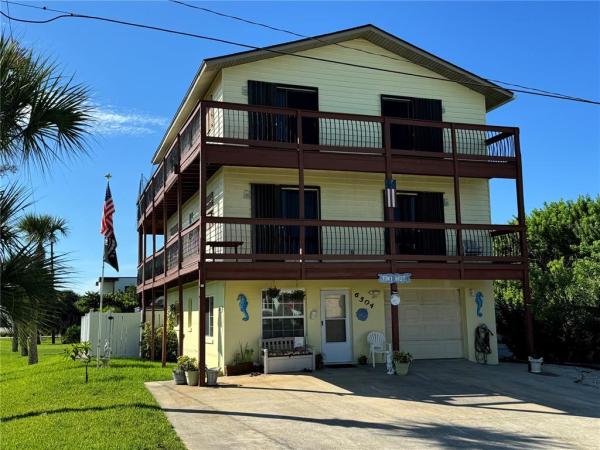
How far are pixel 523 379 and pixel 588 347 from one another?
451cm

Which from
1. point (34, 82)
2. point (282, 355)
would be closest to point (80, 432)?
point (34, 82)

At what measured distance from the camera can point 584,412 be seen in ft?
33.2

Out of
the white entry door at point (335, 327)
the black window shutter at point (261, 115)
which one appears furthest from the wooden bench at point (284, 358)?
the black window shutter at point (261, 115)

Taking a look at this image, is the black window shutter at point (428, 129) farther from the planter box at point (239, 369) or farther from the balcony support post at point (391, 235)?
the planter box at point (239, 369)

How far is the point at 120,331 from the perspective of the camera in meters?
24.3

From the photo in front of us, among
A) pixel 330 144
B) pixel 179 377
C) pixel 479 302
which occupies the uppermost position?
pixel 330 144

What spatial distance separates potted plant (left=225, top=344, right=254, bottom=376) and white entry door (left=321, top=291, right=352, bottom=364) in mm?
2103

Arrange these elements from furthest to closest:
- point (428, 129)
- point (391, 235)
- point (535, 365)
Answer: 1. point (428, 129)
2. point (535, 365)
3. point (391, 235)

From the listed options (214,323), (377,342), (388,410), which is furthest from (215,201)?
(388,410)

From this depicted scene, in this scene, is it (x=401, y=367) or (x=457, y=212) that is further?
(x=457, y=212)

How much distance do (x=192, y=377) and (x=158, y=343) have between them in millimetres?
9725

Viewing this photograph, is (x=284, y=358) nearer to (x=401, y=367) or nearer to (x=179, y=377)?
(x=179, y=377)

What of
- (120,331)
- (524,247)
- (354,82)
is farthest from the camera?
(120,331)

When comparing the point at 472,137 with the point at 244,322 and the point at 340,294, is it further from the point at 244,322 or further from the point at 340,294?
the point at 244,322
